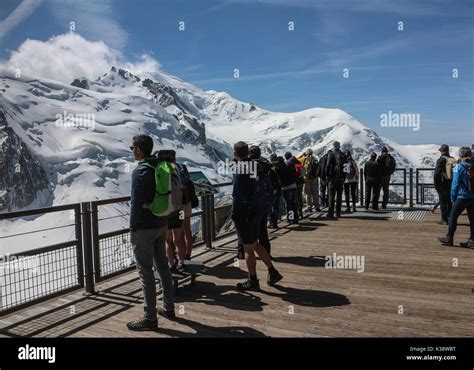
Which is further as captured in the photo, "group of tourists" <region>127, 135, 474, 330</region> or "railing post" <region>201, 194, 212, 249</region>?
"railing post" <region>201, 194, 212, 249</region>

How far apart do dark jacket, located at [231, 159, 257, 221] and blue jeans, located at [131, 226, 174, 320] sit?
1.29 metres

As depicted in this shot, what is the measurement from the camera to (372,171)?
13.7 m

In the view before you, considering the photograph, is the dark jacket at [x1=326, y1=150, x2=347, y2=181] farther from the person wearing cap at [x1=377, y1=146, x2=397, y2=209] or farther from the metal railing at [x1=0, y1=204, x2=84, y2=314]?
the metal railing at [x1=0, y1=204, x2=84, y2=314]

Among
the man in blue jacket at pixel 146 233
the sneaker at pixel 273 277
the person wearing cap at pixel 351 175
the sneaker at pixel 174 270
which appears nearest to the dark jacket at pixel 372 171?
the person wearing cap at pixel 351 175

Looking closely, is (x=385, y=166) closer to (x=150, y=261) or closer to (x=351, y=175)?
(x=351, y=175)

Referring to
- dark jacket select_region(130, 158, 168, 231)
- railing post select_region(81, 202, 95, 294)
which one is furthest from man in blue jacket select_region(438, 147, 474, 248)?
railing post select_region(81, 202, 95, 294)

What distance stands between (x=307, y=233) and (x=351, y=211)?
4.12m

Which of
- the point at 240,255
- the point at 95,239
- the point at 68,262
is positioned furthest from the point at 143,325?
the point at 240,255

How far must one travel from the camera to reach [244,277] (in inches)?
273

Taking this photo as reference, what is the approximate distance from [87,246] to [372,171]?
996 centimetres

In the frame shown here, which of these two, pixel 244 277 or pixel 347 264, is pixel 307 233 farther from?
pixel 244 277

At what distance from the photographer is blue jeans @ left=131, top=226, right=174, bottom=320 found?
4676 mm
